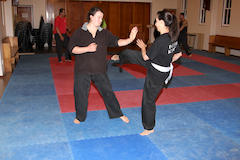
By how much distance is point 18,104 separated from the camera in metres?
4.80

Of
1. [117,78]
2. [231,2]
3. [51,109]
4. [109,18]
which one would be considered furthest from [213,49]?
[51,109]

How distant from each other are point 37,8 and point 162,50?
12.4 m

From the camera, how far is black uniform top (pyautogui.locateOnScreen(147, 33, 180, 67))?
118 inches

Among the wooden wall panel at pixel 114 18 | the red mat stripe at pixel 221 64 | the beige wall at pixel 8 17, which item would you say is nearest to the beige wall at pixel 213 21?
the red mat stripe at pixel 221 64

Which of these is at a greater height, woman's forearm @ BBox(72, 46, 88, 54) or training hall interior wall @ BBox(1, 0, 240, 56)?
training hall interior wall @ BBox(1, 0, 240, 56)

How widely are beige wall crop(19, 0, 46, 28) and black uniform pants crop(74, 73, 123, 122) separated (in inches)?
452

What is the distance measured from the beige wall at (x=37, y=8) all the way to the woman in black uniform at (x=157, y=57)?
39.3ft

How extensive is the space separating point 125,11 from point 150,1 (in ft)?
5.42

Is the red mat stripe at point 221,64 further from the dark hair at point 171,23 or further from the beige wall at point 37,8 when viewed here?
the beige wall at point 37,8

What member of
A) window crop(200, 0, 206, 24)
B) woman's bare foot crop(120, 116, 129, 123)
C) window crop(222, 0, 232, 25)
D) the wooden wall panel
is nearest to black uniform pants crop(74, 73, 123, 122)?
woman's bare foot crop(120, 116, 129, 123)

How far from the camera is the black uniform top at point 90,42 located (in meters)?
3.39

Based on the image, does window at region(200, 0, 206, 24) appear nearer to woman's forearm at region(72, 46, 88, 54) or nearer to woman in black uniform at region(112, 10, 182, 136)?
woman in black uniform at region(112, 10, 182, 136)

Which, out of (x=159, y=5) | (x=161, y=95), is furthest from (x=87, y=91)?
(x=159, y=5)

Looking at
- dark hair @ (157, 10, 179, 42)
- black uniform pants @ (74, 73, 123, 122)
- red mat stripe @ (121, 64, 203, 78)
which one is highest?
dark hair @ (157, 10, 179, 42)
